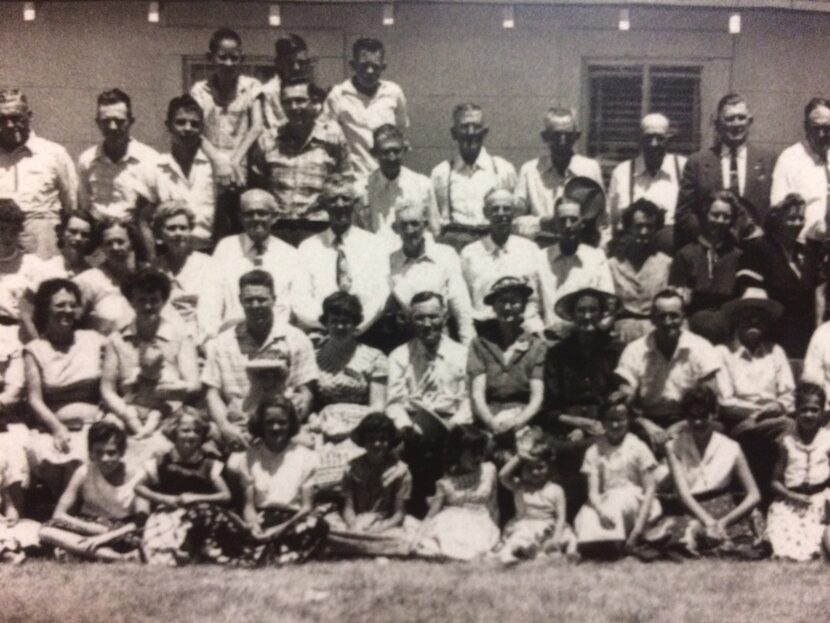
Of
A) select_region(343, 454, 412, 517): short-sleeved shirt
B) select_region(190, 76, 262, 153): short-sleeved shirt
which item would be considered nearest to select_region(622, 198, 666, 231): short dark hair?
select_region(343, 454, 412, 517): short-sleeved shirt

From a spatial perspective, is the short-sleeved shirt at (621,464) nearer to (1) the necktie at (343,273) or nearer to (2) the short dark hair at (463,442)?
Result: (2) the short dark hair at (463,442)

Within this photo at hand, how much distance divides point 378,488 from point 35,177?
2940 mm

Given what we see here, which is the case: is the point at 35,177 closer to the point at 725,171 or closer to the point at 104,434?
the point at 104,434

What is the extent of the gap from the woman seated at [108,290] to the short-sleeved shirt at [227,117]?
1064 millimetres

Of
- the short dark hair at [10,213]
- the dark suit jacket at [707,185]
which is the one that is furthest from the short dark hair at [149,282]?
the dark suit jacket at [707,185]

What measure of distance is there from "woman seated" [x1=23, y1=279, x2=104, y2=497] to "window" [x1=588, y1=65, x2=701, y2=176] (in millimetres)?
4265

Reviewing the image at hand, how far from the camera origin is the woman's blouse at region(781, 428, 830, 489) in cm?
643

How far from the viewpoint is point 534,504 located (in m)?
6.29

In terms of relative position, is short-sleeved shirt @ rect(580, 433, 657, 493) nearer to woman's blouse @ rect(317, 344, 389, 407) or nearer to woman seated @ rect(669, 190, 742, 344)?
woman seated @ rect(669, 190, 742, 344)

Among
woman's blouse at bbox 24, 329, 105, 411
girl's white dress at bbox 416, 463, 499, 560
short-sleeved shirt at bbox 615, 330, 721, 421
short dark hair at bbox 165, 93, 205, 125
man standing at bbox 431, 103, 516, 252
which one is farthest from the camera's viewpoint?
man standing at bbox 431, 103, 516, 252

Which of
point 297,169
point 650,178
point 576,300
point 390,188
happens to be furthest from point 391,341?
point 650,178

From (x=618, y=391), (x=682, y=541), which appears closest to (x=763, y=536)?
(x=682, y=541)

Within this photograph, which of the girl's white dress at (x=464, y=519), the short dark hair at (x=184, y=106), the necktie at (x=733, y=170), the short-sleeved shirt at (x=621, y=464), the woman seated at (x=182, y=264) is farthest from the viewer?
the necktie at (x=733, y=170)

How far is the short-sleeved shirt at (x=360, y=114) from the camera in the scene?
7.77 meters
